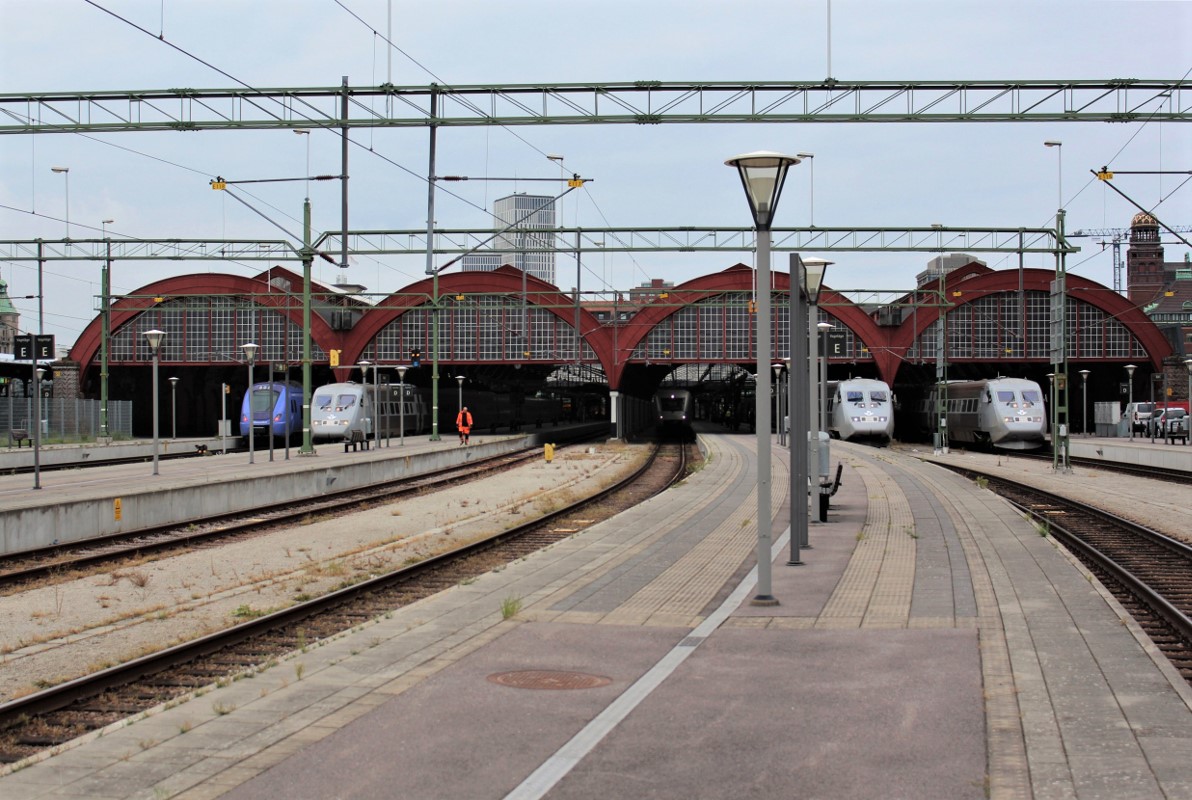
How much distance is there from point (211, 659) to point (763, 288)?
239 inches

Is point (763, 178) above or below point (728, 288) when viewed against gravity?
below

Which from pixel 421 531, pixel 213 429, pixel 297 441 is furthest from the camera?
pixel 213 429

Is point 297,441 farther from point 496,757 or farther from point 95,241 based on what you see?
point 496,757

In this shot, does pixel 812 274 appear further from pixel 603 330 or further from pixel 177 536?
pixel 603 330

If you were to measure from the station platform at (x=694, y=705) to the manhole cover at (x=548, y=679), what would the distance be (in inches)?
1.1

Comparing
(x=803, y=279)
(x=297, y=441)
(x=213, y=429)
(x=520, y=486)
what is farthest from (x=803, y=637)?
(x=213, y=429)

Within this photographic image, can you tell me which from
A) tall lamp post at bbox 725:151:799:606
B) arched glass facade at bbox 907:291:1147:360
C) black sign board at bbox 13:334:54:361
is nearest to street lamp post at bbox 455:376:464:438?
black sign board at bbox 13:334:54:361

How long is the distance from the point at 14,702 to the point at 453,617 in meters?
3.94

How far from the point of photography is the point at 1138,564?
50.6 feet

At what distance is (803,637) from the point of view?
9625 millimetres

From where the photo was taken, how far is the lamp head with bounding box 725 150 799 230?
11.6 m

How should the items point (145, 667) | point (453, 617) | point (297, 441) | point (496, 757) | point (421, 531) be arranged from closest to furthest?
1. point (496, 757)
2. point (145, 667)
3. point (453, 617)
4. point (421, 531)
5. point (297, 441)

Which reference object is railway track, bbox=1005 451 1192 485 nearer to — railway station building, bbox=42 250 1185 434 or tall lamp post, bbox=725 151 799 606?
railway station building, bbox=42 250 1185 434

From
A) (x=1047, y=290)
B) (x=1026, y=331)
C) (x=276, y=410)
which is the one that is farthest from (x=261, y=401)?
(x=1047, y=290)
